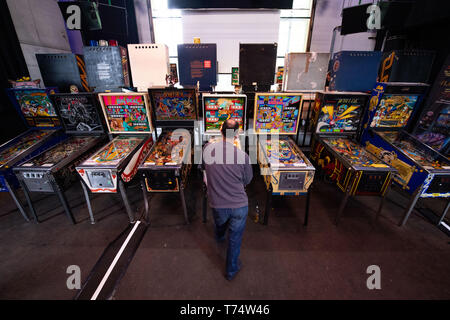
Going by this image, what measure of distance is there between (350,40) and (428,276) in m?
6.25

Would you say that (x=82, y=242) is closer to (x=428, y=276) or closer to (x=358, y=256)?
(x=358, y=256)

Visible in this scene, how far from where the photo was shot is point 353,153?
2971mm

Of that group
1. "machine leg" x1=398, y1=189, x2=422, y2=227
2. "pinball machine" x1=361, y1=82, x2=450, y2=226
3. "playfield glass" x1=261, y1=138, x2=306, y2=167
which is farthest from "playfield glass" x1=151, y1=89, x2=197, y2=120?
"machine leg" x1=398, y1=189, x2=422, y2=227

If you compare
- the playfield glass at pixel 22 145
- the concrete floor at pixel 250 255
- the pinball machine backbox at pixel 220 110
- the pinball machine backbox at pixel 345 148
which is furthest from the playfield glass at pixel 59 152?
the pinball machine backbox at pixel 345 148

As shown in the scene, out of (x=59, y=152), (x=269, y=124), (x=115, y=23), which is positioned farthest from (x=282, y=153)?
(x=115, y=23)

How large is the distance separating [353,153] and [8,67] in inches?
248

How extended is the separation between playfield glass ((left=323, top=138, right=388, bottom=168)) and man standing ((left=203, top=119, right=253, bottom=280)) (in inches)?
69.5

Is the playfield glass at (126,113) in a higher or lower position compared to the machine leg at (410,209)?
higher

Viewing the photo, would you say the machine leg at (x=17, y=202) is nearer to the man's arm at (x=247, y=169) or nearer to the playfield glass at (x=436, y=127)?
the man's arm at (x=247, y=169)

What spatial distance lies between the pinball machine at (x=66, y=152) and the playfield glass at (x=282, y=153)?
2.91m

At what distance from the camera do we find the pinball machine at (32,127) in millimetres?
3013

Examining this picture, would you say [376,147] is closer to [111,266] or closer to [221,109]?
[221,109]

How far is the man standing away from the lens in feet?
6.04
